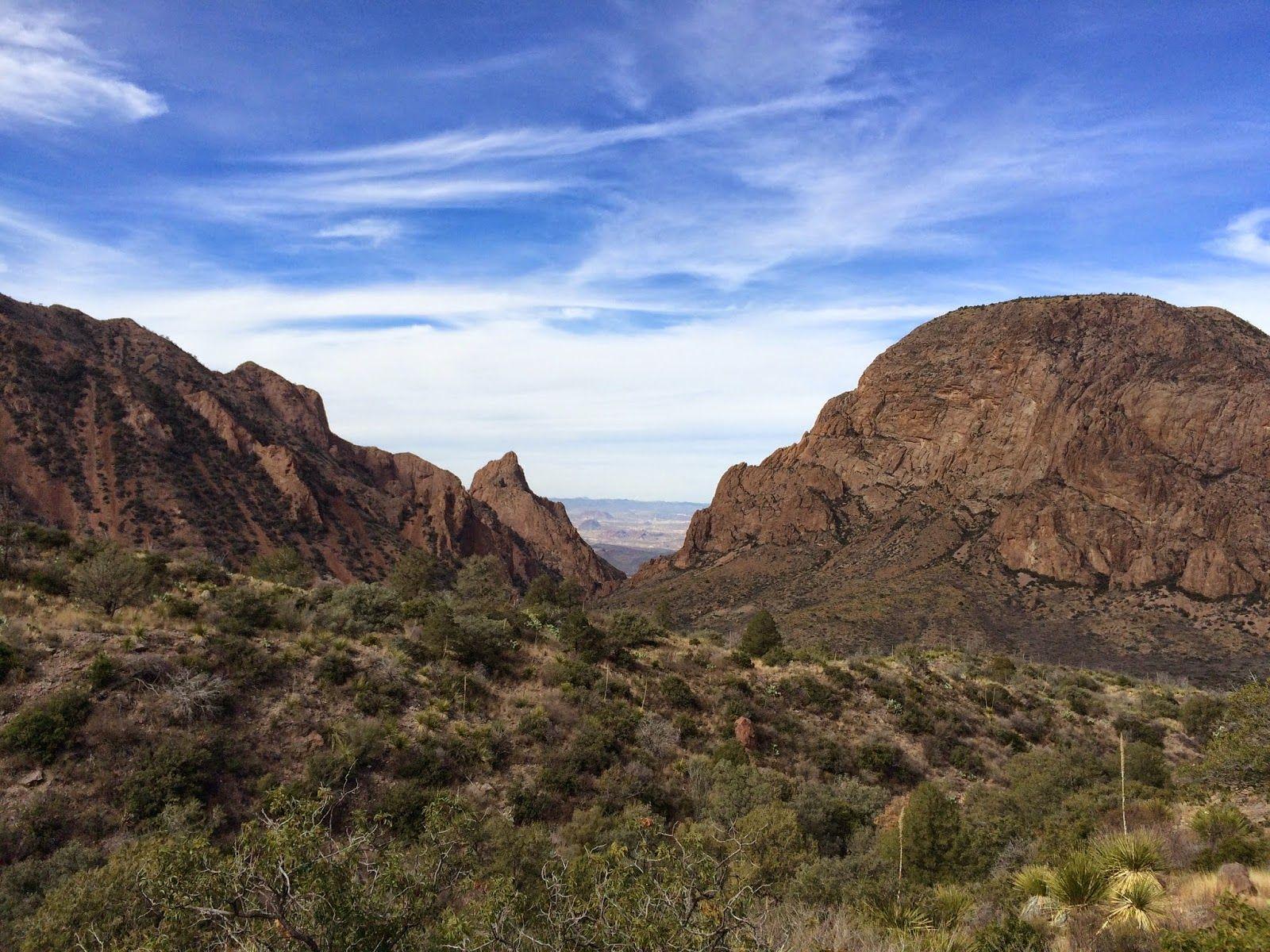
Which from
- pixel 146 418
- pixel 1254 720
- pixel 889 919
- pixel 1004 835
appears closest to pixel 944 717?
pixel 1004 835

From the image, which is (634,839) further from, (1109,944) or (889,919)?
(1109,944)

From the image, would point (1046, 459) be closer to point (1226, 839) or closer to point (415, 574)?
point (415, 574)

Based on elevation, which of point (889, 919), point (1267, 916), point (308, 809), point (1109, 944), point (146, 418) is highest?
point (146, 418)

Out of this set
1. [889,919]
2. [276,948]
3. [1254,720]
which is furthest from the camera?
[1254,720]

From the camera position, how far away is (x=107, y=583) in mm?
20172

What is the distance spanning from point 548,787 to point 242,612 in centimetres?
1143

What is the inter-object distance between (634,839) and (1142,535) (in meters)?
83.2

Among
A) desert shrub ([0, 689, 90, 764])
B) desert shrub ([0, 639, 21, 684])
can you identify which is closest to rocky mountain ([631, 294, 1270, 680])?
desert shrub ([0, 689, 90, 764])

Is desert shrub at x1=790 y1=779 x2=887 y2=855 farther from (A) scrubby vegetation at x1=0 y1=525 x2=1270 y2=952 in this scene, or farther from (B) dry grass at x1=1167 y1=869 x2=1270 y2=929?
(B) dry grass at x1=1167 y1=869 x2=1270 y2=929

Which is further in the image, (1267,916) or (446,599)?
(446,599)

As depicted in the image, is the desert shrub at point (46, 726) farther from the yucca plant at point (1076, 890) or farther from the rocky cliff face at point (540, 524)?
the rocky cliff face at point (540, 524)

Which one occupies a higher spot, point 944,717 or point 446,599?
point 446,599

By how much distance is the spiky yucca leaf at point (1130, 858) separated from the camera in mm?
9516

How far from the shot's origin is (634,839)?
15086 millimetres
